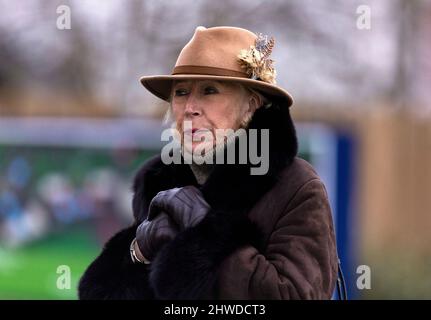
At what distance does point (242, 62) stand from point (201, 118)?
230 mm

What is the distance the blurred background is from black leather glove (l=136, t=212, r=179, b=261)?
390 centimetres

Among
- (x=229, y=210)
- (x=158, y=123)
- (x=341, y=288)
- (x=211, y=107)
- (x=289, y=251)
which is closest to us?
(x=289, y=251)

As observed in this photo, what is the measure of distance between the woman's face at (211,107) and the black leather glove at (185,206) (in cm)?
18

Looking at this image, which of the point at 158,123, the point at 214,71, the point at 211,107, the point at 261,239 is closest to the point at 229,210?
the point at 261,239

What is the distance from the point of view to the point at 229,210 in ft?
8.23

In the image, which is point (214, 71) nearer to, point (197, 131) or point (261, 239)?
point (197, 131)

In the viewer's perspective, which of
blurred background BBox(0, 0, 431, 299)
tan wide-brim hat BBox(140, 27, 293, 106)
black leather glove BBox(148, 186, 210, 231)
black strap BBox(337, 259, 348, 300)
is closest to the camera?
black leather glove BBox(148, 186, 210, 231)

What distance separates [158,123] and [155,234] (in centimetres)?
499

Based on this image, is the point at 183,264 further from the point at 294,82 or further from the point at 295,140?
the point at 294,82

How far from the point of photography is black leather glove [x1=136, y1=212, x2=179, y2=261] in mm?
2541

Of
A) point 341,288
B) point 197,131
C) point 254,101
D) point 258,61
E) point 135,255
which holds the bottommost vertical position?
point 341,288

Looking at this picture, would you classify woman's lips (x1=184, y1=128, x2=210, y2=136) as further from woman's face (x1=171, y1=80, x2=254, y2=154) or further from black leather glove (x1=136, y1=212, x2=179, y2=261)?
black leather glove (x1=136, y1=212, x2=179, y2=261)

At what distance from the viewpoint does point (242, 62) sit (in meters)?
2.63

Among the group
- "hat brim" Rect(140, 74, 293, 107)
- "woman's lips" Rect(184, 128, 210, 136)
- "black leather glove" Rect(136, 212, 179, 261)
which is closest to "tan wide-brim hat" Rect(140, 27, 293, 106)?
"hat brim" Rect(140, 74, 293, 107)
